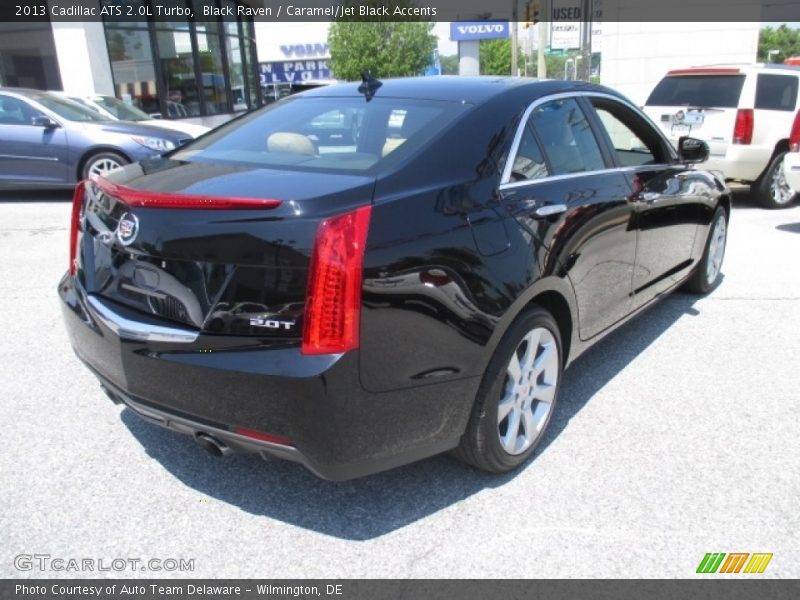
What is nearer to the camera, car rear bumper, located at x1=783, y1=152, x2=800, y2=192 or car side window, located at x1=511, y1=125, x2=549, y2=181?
car side window, located at x1=511, y1=125, x2=549, y2=181

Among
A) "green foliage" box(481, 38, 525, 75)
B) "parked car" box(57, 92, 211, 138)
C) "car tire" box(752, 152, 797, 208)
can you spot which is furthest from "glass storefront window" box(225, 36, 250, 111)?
"green foliage" box(481, 38, 525, 75)

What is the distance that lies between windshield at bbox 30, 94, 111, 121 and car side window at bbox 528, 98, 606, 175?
28.1 ft

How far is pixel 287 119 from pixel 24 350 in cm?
234

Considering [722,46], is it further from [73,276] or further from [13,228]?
[73,276]

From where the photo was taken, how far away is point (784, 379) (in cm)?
388

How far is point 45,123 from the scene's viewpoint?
9.62 metres

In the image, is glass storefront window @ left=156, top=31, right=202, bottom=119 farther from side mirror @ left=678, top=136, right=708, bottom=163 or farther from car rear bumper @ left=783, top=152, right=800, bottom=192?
side mirror @ left=678, top=136, right=708, bottom=163

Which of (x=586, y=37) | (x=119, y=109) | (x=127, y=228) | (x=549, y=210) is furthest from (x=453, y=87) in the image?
(x=586, y=37)

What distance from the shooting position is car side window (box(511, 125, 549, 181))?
2.91m

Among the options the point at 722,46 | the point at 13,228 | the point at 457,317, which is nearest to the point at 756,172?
the point at 457,317

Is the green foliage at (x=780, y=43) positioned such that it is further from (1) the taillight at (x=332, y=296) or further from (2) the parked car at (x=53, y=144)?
(1) the taillight at (x=332, y=296)

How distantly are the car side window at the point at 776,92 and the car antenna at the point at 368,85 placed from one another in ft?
23.2

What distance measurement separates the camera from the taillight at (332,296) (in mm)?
2127

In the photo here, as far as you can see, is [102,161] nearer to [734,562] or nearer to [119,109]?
[119,109]
